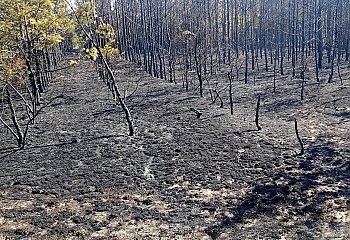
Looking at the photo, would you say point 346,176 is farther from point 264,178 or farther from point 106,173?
point 106,173

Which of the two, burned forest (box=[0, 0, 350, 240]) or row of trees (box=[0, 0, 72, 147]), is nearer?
burned forest (box=[0, 0, 350, 240])

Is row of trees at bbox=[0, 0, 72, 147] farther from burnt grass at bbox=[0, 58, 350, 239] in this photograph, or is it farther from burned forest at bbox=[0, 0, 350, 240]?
burnt grass at bbox=[0, 58, 350, 239]

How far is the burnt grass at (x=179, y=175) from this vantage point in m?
8.05

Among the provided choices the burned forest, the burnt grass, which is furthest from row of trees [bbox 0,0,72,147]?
the burnt grass

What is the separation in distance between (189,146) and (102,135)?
3.87 meters

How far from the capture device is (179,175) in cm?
1098

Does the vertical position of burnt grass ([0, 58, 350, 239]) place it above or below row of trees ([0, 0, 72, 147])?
below

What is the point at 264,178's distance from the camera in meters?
10.6

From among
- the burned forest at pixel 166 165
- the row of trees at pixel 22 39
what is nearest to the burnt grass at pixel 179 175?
the burned forest at pixel 166 165

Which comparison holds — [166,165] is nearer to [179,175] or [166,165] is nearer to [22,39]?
[179,175]

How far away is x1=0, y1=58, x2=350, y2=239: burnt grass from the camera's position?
8055mm

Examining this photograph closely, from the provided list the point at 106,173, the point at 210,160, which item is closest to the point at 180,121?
the point at 210,160


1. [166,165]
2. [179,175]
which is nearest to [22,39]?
[166,165]

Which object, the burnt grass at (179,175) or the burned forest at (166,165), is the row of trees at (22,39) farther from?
the burnt grass at (179,175)
